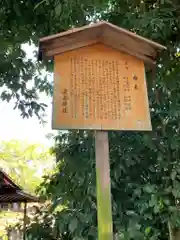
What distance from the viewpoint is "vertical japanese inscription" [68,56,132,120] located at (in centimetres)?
162

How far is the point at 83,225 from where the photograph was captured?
8.54 ft

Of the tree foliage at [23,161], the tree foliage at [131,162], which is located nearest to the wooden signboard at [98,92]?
the tree foliage at [131,162]

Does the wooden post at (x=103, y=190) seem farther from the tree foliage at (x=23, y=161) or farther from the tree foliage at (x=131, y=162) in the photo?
the tree foliage at (x=23, y=161)

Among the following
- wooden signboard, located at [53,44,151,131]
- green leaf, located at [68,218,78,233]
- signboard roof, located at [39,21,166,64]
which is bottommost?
green leaf, located at [68,218,78,233]

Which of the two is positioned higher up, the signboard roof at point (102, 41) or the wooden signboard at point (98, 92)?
the signboard roof at point (102, 41)

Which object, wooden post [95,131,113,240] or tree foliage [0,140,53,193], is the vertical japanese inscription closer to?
wooden post [95,131,113,240]

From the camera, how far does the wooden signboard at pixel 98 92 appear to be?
5.25 feet

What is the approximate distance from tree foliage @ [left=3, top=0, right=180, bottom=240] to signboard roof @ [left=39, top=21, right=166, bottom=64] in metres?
0.32

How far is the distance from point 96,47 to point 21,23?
880mm

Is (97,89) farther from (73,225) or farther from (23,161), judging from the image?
(23,161)

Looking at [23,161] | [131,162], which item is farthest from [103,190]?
[23,161]

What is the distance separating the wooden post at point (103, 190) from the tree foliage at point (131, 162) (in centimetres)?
72

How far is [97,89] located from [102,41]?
0.99 feet

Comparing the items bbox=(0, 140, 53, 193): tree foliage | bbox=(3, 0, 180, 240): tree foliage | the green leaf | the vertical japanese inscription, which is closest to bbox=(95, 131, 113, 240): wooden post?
the vertical japanese inscription
